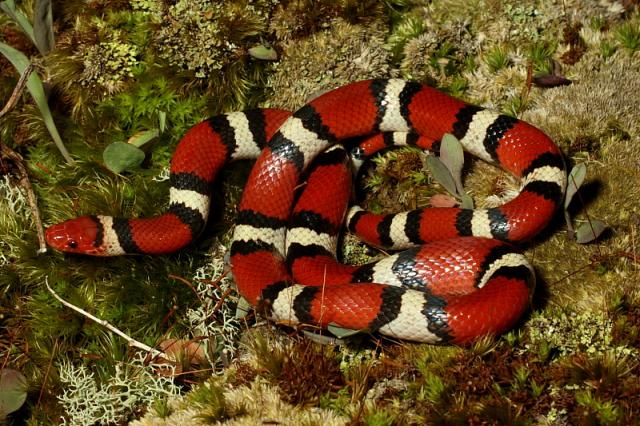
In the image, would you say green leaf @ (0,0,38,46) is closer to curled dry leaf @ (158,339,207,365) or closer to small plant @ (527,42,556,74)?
curled dry leaf @ (158,339,207,365)

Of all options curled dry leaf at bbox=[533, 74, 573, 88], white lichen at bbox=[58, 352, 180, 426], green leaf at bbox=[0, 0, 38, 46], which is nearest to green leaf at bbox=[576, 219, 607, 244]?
curled dry leaf at bbox=[533, 74, 573, 88]

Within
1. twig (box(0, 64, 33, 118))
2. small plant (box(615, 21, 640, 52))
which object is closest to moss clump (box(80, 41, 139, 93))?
twig (box(0, 64, 33, 118))

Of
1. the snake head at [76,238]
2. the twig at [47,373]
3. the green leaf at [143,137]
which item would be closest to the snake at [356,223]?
the snake head at [76,238]

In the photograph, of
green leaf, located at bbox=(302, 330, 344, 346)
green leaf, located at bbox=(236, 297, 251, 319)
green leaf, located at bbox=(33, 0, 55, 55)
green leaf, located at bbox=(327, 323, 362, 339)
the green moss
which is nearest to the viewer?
green leaf, located at bbox=(327, 323, 362, 339)

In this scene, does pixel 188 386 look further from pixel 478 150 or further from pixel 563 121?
pixel 563 121

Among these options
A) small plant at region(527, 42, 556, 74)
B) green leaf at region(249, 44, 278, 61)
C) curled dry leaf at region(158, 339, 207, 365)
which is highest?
small plant at region(527, 42, 556, 74)

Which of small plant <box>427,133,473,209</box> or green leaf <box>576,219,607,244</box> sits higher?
small plant <box>427,133,473,209</box>

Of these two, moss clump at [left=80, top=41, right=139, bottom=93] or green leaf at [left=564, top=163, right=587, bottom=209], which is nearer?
green leaf at [left=564, top=163, right=587, bottom=209]

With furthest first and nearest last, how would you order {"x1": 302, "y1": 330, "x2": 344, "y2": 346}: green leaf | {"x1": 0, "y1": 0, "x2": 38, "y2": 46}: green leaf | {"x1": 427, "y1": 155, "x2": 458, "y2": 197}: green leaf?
1. {"x1": 0, "y1": 0, "x2": 38, "y2": 46}: green leaf
2. {"x1": 427, "y1": 155, "x2": 458, "y2": 197}: green leaf
3. {"x1": 302, "y1": 330, "x2": 344, "y2": 346}: green leaf
